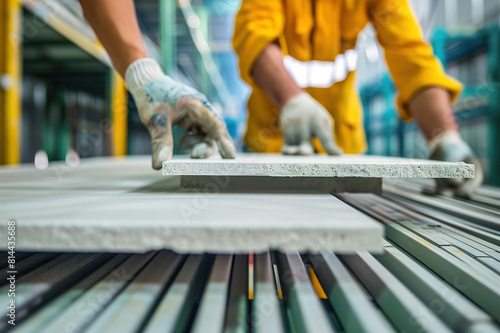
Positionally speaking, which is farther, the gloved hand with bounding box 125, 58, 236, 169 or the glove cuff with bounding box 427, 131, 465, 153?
the glove cuff with bounding box 427, 131, 465, 153

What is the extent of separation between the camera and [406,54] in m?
1.30

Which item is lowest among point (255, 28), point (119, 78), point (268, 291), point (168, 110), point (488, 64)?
point (268, 291)

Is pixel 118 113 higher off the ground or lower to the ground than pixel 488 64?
lower

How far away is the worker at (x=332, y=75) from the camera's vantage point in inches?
46.8

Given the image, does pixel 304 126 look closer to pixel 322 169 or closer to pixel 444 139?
pixel 444 139

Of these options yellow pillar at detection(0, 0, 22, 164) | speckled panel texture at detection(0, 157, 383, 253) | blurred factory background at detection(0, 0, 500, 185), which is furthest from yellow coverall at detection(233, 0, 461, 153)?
yellow pillar at detection(0, 0, 22, 164)

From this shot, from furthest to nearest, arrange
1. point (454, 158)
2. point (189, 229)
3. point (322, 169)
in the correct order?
point (454, 158) < point (322, 169) < point (189, 229)

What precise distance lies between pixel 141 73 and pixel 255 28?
0.70 m

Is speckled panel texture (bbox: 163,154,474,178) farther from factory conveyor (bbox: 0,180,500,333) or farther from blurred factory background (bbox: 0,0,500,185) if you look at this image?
blurred factory background (bbox: 0,0,500,185)

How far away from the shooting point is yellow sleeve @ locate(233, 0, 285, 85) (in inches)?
52.7

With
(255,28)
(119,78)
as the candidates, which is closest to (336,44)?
(255,28)

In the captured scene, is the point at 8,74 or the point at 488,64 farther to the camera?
the point at 488,64

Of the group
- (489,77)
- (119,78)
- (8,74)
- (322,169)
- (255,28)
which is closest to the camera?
(322,169)

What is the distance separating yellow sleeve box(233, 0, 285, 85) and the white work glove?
28cm
